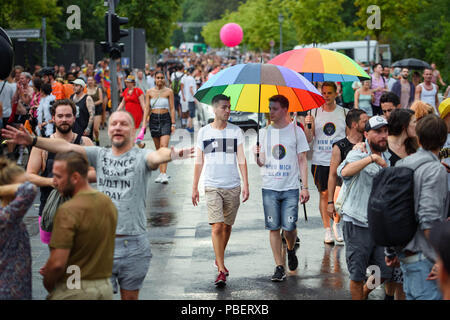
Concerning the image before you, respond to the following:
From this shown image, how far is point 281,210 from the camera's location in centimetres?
791

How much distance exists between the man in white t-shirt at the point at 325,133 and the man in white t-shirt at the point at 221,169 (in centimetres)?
184

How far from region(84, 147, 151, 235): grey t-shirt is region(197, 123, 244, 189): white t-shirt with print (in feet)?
7.20

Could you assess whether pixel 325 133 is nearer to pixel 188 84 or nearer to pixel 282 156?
pixel 282 156

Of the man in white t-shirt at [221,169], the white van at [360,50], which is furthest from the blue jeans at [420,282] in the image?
the white van at [360,50]

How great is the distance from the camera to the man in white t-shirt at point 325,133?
953 centimetres

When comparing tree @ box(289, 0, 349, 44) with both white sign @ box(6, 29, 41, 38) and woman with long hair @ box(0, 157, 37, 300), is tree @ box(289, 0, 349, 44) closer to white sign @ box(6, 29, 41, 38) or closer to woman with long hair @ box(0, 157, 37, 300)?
white sign @ box(6, 29, 41, 38)

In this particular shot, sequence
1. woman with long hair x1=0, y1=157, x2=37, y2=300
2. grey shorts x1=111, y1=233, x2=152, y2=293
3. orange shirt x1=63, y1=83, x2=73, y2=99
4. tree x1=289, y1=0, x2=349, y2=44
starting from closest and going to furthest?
woman with long hair x1=0, y1=157, x2=37, y2=300 → grey shorts x1=111, y1=233, x2=152, y2=293 → orange shirt x1=63, y1=83, x2=73, y2=99 → tree x1=289, y1=0, x2=349, y2=44

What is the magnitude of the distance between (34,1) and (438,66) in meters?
17.9

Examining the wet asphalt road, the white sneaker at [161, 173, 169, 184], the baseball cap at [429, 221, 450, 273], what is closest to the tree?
the white sneaker at [161, 173, 169, 184]

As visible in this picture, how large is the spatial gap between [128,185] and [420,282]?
2.14 meters

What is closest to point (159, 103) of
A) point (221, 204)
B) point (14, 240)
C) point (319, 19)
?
point (221, 204)

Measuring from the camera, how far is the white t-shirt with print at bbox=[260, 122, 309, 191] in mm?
7875

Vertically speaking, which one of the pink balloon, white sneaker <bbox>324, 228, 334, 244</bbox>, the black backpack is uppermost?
the pink balloon
